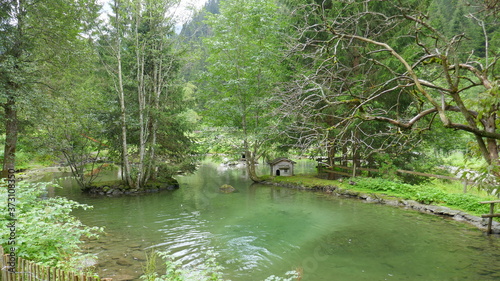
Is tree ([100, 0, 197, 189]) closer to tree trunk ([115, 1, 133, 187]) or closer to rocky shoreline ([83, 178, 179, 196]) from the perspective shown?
tree trunk ([115, 1, 133, 187])


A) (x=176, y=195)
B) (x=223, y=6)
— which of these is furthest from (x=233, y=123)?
(x=223, y=6)

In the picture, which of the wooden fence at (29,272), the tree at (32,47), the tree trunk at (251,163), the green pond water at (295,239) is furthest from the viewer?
the tree trunk at (251,163)

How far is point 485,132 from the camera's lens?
321cm

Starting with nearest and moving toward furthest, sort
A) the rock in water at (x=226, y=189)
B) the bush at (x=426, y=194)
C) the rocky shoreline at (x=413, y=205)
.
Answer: the rocky shoreline at (x=413, y=205)
the bush at (x=426, y=194)
the rock in water at (x=226, y=189)

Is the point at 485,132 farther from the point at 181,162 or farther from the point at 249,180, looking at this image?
the point at 249,180

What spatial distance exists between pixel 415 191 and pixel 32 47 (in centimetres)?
1795

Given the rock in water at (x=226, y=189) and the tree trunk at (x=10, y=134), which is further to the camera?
the rock in water at (x=226, y=189)

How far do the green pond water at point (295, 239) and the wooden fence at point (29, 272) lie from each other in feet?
7.57

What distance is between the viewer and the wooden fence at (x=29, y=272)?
11.3ft

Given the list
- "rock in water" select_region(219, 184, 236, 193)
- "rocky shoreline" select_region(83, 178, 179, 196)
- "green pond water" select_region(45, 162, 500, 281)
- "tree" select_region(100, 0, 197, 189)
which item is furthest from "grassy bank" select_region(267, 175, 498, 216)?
"rocky shoreline" select_region(83, 178, 179, 196)

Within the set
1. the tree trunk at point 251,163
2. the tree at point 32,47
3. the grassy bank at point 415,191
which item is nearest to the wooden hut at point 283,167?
the tree trunk at point 251,163

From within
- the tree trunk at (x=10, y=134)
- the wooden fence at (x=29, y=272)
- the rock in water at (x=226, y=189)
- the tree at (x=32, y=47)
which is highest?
the tree at (x=32, y=47)

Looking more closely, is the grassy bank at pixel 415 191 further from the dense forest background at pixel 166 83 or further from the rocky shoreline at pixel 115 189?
the rocky shoreline at pixel 115 189

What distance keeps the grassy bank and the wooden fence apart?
11.6 metres
